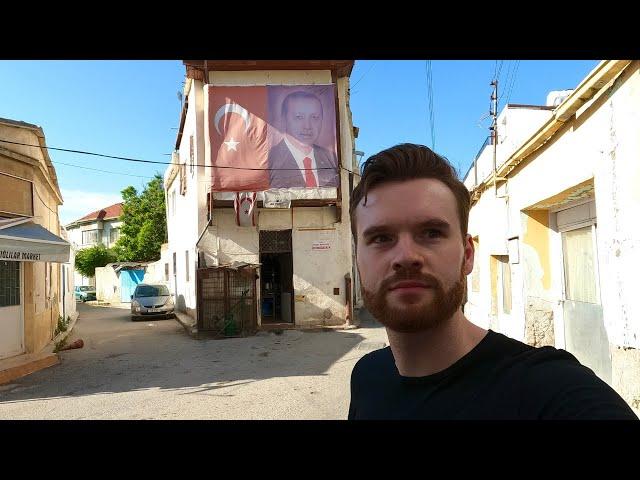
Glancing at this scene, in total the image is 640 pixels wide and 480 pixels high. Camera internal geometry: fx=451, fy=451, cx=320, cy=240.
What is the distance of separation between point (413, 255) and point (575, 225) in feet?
21.5

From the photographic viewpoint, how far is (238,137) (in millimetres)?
14484

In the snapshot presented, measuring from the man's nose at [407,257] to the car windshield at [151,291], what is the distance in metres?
19.2

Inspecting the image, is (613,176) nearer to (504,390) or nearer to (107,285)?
(504,390)

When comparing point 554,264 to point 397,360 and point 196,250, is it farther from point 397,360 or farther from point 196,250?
point 196,250

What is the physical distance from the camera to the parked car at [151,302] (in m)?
18.2

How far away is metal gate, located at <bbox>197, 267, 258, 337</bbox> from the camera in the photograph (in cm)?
1341

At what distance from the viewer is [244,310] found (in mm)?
13656

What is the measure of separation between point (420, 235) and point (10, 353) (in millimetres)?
10711

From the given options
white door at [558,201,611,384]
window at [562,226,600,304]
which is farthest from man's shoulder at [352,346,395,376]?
window at [562,226,600,304]

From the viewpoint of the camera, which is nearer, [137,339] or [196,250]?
[137,339]

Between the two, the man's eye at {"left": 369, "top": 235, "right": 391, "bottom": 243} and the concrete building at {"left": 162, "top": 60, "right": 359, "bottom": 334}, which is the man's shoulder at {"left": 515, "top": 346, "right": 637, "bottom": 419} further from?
the concrete building at {"left": 162, "top": 60, "right": 359, "bottom": 334}

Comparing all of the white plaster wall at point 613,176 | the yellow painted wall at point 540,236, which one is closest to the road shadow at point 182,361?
the yellow painted wall at point 540,236

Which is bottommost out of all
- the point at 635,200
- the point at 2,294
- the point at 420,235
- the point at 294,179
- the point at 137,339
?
the point at 137,339
